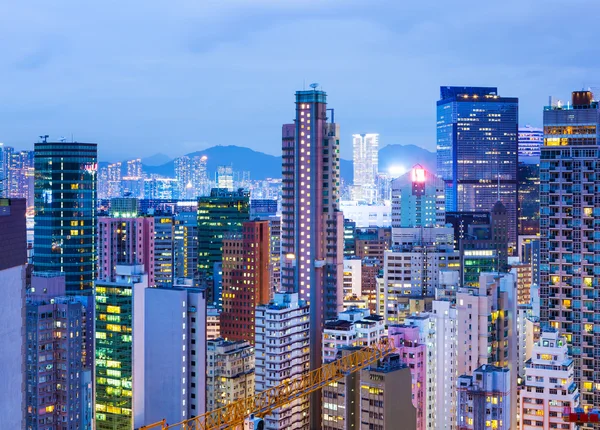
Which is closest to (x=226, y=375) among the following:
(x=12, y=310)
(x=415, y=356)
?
(x=415, y=356)

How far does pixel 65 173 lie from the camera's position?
7512 cm

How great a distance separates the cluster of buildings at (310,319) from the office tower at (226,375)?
0.12 m

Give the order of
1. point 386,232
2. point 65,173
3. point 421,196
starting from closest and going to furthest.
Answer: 1. point 65,173
2. point 421,196
3. point 386,232

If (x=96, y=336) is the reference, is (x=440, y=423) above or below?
below

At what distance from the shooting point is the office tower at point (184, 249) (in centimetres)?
9293

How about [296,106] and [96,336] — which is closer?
[96,336]

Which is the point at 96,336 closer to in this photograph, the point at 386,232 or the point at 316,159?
the point at 316,159

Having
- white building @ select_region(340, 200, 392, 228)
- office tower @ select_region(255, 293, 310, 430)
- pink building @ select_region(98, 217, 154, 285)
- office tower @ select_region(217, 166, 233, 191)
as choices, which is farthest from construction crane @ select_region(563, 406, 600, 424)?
office tower @ select_region(217, 166, 233, 191)

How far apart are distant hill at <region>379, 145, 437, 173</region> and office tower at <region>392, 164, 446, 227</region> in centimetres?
8546

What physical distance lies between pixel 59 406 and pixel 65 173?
37036 millimetres

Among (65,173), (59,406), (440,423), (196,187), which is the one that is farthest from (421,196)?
(196,187)

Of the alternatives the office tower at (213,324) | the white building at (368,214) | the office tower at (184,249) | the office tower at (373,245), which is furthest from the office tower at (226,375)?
the white building at (368,214)

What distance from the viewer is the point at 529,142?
14788cm

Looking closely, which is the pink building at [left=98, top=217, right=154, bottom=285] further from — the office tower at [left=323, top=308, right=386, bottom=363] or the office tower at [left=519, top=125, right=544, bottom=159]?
the office tower at [left=519, top=125, right=544, bottom=159]
